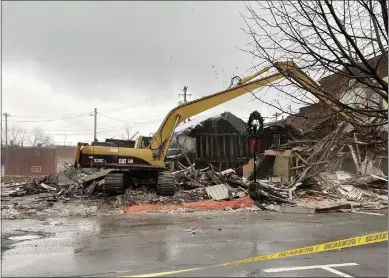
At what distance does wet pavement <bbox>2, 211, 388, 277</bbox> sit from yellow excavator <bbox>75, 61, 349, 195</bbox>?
3.22 m

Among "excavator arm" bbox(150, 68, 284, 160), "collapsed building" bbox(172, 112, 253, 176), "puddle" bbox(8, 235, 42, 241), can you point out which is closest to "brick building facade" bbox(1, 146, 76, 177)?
"collapsed building" bbox(172, 112, 253, 176)

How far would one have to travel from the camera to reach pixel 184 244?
815cm

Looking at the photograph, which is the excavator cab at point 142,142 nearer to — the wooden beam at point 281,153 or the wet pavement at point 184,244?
the wet pavement at point 184,244

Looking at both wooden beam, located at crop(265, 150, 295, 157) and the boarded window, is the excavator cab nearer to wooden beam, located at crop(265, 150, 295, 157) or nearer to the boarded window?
wooden beam, located at crop(265, 150, 295, 157)

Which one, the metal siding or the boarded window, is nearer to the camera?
the metal siding

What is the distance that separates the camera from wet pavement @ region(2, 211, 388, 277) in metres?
6.19

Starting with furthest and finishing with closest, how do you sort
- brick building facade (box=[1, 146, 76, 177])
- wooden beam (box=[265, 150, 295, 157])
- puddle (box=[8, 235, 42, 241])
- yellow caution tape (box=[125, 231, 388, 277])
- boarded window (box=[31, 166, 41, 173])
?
boarded window (box=[31, 166, 41, 173])
brick building facade (box=[1, 146, 76, 177])
wooden beam (box=[265, 150, 295, 157])
puddle (box=[8, 235, 42, 241])
yellow caution tape (box=[125, 231, 388, 277])

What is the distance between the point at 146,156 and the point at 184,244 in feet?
26.1

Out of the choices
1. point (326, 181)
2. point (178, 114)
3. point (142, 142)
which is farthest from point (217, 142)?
point (178, 114)

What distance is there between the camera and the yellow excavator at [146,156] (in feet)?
50.0

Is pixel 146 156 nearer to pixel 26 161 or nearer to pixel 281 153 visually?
pixel 281 153

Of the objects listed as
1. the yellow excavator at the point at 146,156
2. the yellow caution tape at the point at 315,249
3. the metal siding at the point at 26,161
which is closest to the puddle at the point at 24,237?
the yellow caution tape at the point at 315,249

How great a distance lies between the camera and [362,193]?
17.1m

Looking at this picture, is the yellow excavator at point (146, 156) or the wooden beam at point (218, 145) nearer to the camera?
the yellow excavator at point (146, 156)
